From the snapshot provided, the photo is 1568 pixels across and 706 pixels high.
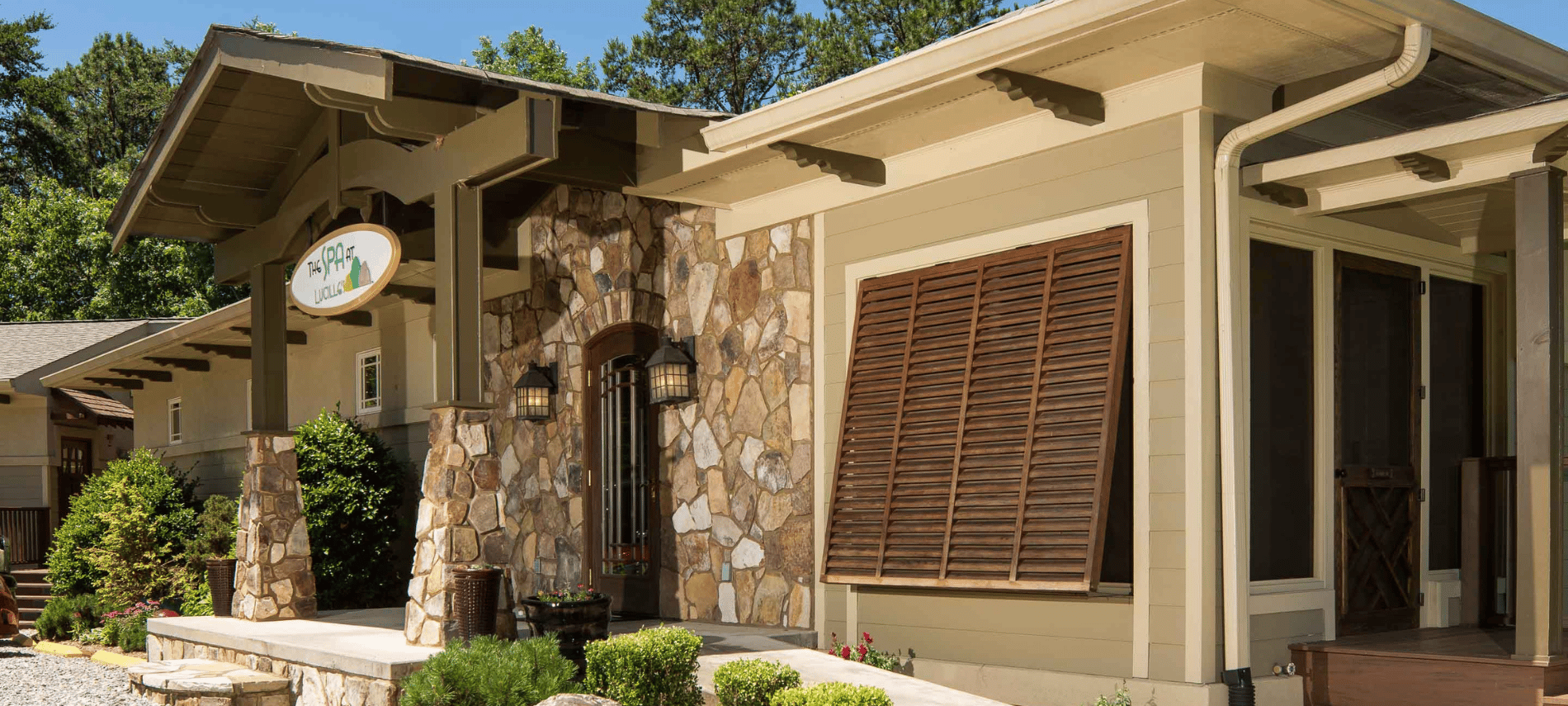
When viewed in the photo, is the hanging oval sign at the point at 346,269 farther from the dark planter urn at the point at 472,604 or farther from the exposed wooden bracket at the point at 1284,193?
the exposed wooden bracket at the point at 1284,193

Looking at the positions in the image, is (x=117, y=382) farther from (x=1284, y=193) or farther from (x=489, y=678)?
(x=1284, y=193)

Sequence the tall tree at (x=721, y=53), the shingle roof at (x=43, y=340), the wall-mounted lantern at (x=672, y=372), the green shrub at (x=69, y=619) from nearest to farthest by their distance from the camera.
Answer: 1. the wall-mounted lantern at (x=672, y=372)
2. the green shrub at (x=69, y=619)
3. the shingle roof at (x=43, y=340)
4. the tall tree at (x=721, y=53)

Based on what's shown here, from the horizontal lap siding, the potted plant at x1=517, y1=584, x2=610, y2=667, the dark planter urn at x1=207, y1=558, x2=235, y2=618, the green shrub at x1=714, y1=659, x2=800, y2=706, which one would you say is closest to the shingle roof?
the dark planter urn at x1=207, y1=558, x2=235, y2=618

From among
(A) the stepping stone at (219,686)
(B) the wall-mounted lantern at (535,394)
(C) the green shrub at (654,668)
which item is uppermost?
(B) the wall-mounted lantern at (535,394)

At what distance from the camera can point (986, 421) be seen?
23.8ft

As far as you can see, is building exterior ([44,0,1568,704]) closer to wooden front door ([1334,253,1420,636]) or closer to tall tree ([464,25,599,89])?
wooden front door ([1334,253,1420,636])

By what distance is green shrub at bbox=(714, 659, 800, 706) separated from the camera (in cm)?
617

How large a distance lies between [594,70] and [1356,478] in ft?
84.5

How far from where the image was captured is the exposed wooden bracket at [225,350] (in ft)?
51.2

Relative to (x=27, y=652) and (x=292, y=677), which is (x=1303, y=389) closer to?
(x=292, y=677)

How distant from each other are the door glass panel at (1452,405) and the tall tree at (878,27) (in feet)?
56.8

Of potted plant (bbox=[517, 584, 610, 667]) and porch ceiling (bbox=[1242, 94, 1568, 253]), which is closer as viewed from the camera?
porch ceiling (bbox=[1242, 94, 1568, 253])

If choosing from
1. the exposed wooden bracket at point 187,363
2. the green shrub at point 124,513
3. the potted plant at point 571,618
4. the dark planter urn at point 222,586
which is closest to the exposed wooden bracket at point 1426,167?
the potted plant at point 571,618

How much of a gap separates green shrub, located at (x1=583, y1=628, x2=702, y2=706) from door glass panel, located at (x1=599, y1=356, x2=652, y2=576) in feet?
11.3
